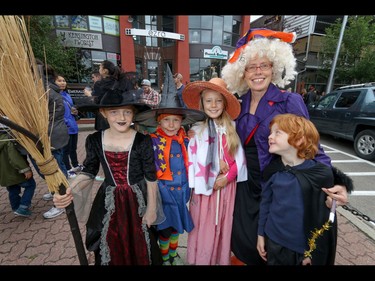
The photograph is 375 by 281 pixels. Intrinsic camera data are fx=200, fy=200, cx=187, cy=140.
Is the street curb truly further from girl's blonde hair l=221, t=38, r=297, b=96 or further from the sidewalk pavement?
girl's blonde hair l=221, t=38, r=297, b=96

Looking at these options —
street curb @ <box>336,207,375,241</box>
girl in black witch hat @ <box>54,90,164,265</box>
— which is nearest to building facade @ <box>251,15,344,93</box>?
street curb @ <box>336,207,375,241</box>

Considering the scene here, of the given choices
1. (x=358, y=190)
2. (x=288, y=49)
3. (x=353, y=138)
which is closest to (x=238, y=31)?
(x=353, y=138)

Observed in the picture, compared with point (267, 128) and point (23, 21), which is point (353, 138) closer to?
point (267, 128)

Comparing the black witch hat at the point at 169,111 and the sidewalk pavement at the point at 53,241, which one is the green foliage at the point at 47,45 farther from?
the black witch hat at the point at 169,111

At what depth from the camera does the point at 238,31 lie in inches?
695

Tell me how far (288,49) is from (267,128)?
0.67 metres

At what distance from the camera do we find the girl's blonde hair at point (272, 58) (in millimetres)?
1499

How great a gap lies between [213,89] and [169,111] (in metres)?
0.39

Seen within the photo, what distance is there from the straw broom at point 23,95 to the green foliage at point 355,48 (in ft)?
48.5

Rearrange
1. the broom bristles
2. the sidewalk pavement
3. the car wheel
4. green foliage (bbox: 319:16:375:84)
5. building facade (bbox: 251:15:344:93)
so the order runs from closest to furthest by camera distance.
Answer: the broom bristles
the sidewalk pavement
the car wheel
green foliage (bbox: 319:16:375:84)
building facade (bbox: 251:15:344:93)

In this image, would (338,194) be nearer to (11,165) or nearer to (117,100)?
(117,100)

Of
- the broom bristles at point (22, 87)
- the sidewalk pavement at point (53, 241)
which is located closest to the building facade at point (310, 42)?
the sidewalk pavement at point (53, 241)

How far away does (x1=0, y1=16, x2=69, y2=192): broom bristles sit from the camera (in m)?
0.97

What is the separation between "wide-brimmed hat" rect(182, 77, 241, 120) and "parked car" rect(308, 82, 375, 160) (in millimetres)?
4946
